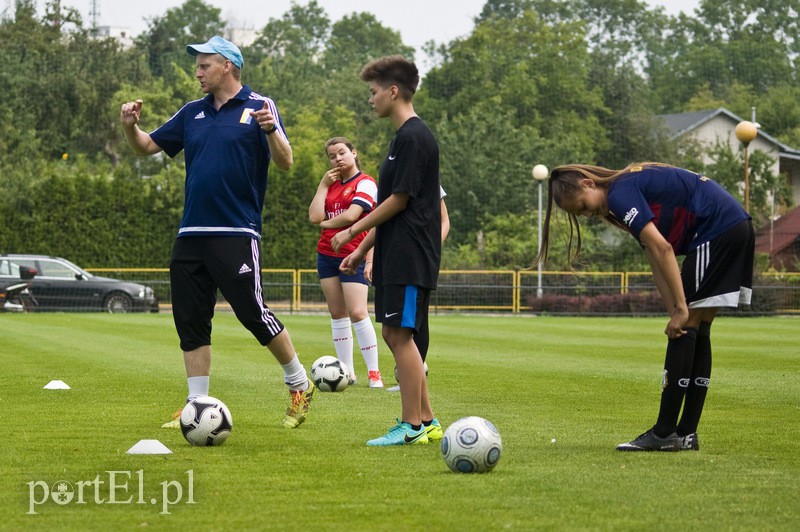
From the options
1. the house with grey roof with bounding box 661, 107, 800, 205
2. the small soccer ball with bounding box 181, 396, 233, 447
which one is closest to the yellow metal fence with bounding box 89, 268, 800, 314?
the small soccer ball with bounding box 181, 396, 233, 447

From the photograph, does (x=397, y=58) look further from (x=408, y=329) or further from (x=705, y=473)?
(x=705, y=473)

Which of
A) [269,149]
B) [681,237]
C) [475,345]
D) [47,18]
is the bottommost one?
[475,345]

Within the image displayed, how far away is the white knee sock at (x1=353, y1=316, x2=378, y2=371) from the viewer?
37.2ft

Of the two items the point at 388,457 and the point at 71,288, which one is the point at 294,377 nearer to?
the point at 388,457

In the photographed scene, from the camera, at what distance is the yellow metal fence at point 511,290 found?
32938 mm

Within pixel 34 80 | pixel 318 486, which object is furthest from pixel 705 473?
pixel 34 80

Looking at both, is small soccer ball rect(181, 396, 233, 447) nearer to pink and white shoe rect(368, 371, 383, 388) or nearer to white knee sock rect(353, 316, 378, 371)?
pink and white shoe rect(368, 371, 383, 388)

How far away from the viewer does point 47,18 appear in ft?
200

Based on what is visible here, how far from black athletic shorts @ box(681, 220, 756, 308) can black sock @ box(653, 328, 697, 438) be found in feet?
0.78

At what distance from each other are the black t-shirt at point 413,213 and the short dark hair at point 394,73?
0.21 meters

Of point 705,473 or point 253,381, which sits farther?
point 253,381

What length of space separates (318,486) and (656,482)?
5.26 feet

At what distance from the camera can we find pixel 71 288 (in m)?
31.2

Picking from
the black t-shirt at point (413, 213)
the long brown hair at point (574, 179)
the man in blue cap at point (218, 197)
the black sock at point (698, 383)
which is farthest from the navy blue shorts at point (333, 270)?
the black sock at point (698, 383)
